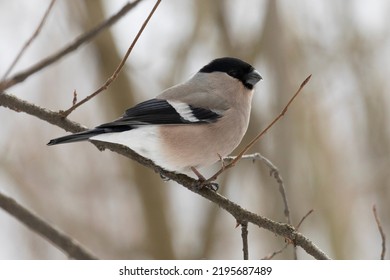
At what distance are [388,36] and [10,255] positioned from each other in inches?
157

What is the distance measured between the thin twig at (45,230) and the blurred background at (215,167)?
2.69m

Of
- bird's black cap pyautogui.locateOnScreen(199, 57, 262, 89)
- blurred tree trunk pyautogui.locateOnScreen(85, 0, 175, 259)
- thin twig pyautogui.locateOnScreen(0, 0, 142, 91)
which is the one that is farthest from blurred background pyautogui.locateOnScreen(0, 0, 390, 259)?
thin twig pyautogui.locateOnScreen(0, 0, 142, 91)

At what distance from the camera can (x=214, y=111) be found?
318 cm

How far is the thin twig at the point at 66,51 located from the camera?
1541 millimetres

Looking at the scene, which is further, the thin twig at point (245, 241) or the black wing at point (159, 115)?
the black wing at point (159, 115)

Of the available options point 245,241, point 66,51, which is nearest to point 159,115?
point 245,241

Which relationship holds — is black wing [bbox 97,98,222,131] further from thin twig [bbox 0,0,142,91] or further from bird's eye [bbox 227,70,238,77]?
thin twig [bbox 0,0,142,91]

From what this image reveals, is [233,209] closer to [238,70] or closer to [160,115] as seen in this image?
[160,115]

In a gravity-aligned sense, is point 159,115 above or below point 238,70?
below

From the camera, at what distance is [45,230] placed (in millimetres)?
2426

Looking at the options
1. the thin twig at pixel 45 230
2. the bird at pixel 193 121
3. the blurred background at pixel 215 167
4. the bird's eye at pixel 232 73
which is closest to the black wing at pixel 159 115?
the bird at pixel 193 121

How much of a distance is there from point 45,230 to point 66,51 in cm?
105

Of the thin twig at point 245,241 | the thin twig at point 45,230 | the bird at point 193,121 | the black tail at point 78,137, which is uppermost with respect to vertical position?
the bird at point 193,121

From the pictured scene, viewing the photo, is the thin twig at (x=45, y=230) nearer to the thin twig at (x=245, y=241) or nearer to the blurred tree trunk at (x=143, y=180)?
the thin twig at (x=245, y=241)
